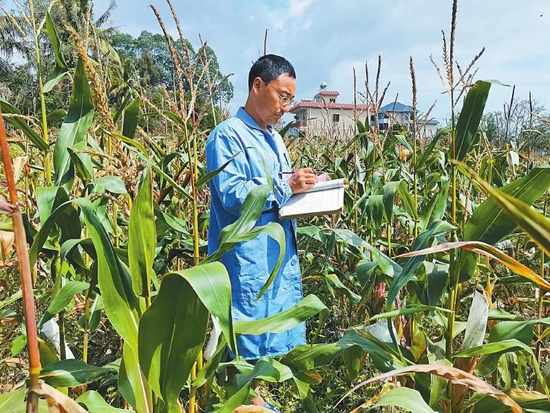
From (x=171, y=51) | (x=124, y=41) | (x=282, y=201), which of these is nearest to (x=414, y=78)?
(x=282, y=201)

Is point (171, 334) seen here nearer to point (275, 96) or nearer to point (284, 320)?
point (284, 320)

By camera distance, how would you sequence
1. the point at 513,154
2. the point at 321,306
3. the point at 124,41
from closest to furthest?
the point at 321,306, the point at 513,154, the point at 124,41

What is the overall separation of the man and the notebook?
0.03 meters

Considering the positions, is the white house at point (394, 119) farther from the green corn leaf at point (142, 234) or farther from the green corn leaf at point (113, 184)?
the green corn leaf at point (142, 234)

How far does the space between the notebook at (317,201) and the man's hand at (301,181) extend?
3 centimetres

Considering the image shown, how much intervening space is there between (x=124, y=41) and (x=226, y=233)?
181 ft

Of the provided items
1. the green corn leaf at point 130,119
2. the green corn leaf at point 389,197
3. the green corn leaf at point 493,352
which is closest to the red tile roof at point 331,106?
the green corn leaf at point 389,197

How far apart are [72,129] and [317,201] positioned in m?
0.88

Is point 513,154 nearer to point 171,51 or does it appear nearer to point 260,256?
point 260,256

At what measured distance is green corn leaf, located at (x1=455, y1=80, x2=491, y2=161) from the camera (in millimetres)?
1147

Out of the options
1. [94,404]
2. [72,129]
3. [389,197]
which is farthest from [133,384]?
[389,197]

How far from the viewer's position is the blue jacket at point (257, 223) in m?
1.69

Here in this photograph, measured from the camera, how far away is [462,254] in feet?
3.88

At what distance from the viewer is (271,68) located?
175 centimetres
